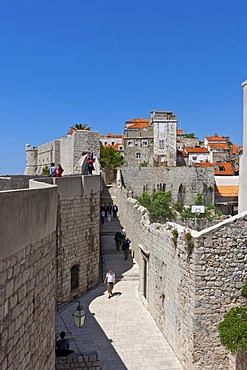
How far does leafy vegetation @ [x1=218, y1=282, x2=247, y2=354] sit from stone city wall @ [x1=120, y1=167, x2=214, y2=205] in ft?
93.1

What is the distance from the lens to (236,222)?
920 centimetres

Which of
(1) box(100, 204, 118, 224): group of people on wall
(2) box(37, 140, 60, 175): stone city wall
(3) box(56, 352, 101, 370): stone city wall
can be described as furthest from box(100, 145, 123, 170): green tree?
(3) box(56, 352, 101, 370): stone city wall

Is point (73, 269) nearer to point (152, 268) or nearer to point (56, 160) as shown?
point (152, 268)

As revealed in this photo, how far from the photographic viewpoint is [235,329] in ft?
28.1

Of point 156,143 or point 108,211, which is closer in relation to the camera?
point 108,211

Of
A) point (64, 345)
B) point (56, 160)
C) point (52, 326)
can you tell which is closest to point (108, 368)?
point (64, 345)

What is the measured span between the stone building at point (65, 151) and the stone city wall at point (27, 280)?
21.7 m

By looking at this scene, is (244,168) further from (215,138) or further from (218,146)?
(215,138)

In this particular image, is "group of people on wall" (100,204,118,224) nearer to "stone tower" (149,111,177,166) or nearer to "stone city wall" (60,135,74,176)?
"stone city wall" (60,135,74,176)

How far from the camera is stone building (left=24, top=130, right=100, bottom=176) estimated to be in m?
29.7

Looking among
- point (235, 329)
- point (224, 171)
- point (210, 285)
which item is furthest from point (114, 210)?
point (224, 171)

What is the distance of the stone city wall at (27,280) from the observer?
12.9ft

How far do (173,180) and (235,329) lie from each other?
99.6 ft

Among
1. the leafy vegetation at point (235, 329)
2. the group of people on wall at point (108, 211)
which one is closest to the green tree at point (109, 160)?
the group of people on wall at point (108, 211)
